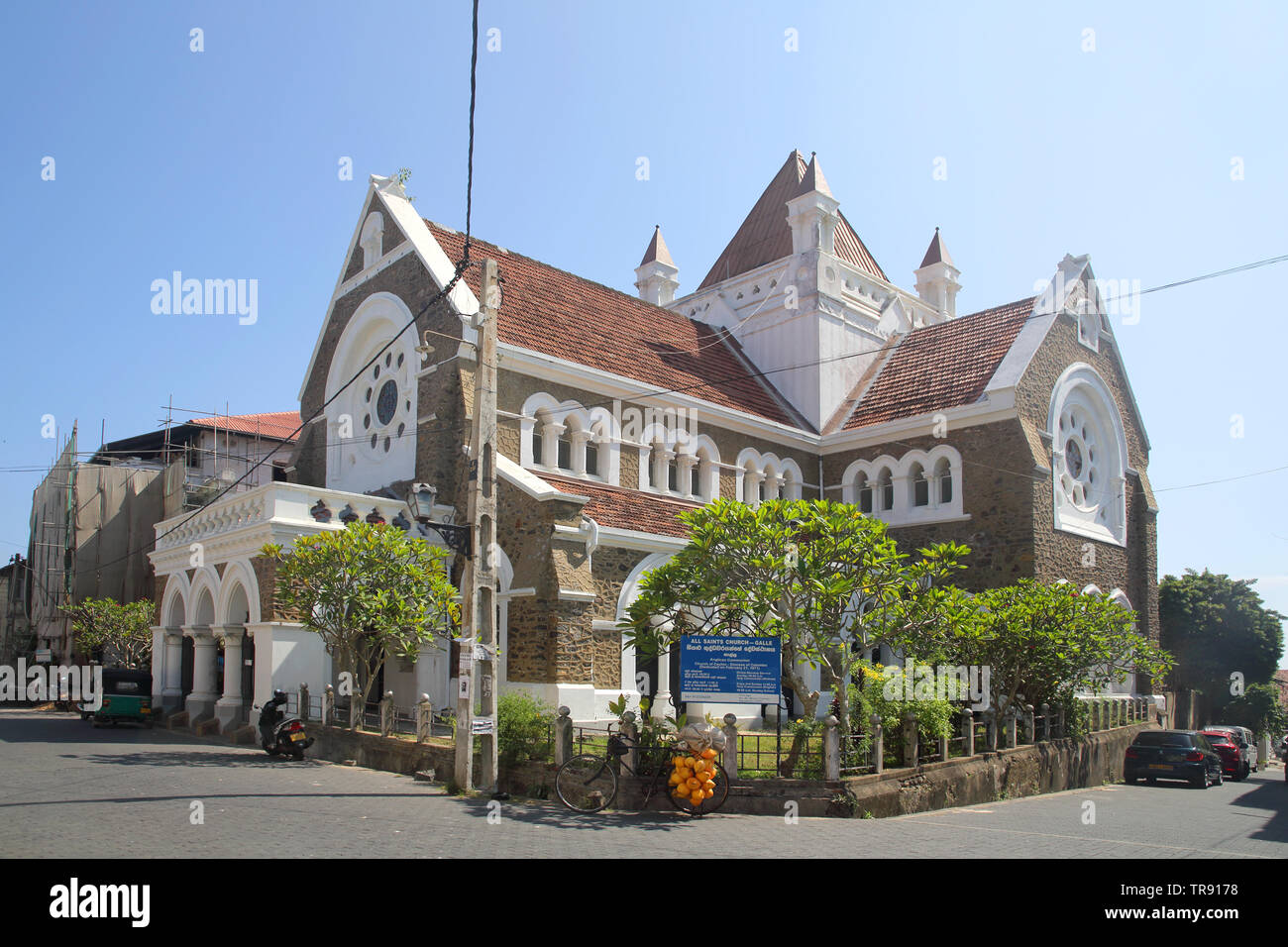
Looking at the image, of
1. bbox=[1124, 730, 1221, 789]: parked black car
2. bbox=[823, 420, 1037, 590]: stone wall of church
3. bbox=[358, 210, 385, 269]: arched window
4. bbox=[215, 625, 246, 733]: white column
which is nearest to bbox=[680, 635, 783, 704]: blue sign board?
bbox=[215, 625, 246, 733]: white column

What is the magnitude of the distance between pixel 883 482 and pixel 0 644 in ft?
148

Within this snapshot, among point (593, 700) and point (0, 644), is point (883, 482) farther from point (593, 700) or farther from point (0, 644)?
point (0, 644)

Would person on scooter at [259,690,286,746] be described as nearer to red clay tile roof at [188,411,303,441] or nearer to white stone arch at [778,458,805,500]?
white stone arch at [778,458,805,500]

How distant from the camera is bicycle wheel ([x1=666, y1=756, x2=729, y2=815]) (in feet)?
39.6

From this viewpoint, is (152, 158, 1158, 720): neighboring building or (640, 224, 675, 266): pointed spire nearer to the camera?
(152, 158, 1158, 720): neighboring building

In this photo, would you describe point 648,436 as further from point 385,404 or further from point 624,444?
point 385,404

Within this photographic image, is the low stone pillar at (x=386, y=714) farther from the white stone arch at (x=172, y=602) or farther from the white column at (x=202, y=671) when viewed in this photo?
the white stone arch at (x=172, y=602)

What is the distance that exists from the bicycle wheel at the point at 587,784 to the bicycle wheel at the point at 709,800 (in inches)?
29.8

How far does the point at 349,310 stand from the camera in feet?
82.4

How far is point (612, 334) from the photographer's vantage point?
25609 mm

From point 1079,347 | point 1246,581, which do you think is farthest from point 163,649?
point 1246,581

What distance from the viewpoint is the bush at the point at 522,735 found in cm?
1398

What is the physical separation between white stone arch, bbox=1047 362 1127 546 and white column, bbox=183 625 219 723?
66.8 feet

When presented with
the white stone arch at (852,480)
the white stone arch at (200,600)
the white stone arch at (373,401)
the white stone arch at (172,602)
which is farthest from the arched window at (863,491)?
the white stone arch at (172,602)
